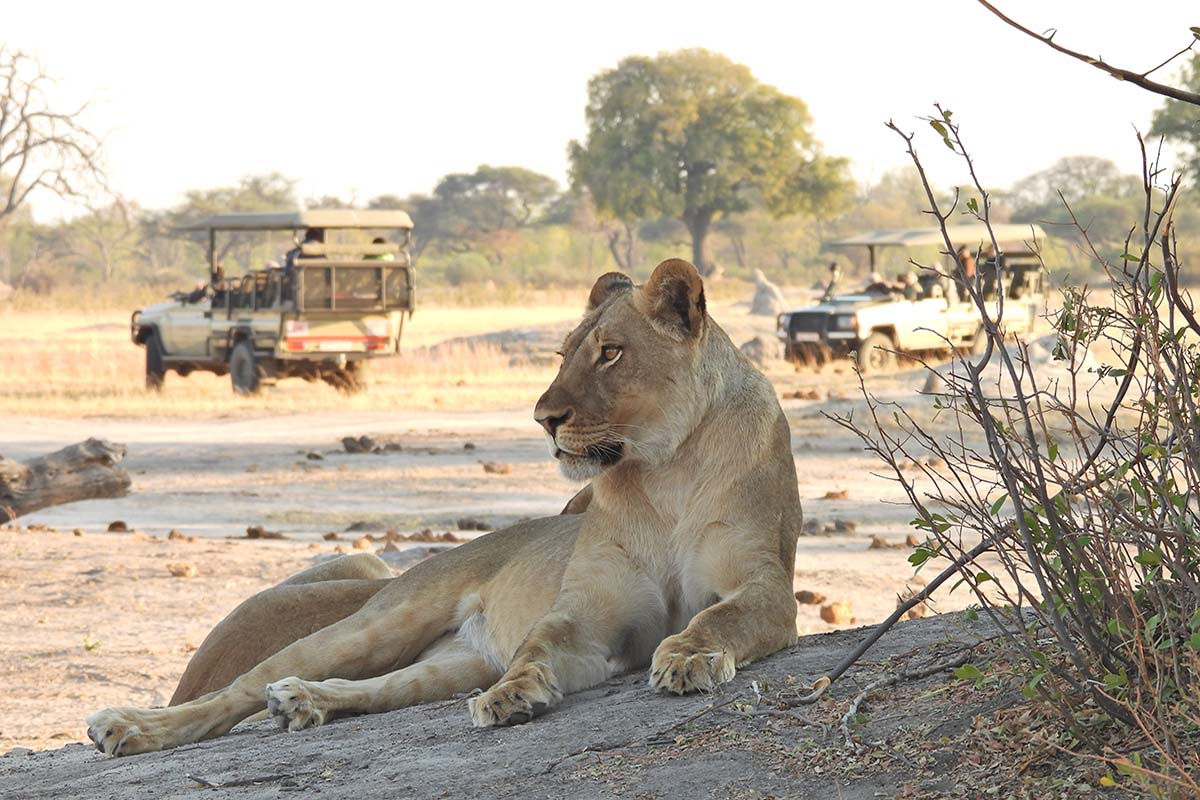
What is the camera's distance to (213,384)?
24359 millimetres

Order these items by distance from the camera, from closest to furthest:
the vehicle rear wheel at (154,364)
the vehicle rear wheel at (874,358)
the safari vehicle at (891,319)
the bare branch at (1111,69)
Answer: the bare branch at (1111,69)
the vehicle rear wheel at (154,364)
the vehicle rear wheel at (874,358)
the safari vehicle at (891,319)

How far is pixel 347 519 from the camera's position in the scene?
461 inches

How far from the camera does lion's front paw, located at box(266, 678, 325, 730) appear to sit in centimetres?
434

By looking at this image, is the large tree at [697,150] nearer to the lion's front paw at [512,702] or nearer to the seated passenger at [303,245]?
the seated passenger at [303,245]

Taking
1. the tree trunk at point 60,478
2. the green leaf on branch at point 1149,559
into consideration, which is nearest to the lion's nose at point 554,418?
the green leaf on branch at point 1149,559

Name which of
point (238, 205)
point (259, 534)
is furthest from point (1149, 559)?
point (238, 205)

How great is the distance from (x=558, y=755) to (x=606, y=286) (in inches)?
65.5

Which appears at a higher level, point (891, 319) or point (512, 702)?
point (891, 319)

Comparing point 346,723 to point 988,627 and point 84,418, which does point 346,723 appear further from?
point 84,418

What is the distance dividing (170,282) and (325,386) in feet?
141

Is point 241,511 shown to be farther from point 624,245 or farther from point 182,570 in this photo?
point 624,245

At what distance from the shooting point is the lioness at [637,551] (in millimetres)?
3953

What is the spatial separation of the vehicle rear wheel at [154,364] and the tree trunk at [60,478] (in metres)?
13.1

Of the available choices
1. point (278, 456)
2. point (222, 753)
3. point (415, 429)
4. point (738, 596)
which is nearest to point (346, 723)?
point (222, 753)
